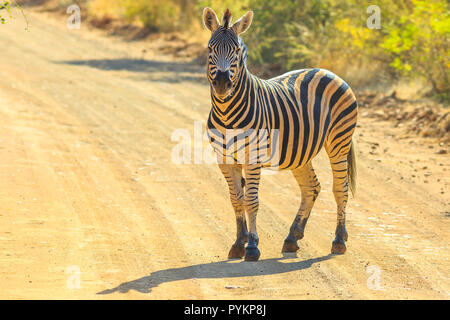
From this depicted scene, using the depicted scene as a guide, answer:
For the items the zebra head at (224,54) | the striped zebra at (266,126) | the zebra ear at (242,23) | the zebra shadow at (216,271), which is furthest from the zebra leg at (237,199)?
the zebra ear at (242,23)

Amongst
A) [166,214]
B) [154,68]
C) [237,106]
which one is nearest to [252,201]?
[237,106]

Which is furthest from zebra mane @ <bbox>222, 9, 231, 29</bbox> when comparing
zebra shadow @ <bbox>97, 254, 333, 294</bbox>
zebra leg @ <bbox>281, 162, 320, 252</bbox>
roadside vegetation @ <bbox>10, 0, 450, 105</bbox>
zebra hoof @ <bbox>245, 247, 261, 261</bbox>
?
roadside vegetation @ <bbox>10, 0, 450, 105</bbox>

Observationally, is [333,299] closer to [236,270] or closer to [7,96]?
[236,270]

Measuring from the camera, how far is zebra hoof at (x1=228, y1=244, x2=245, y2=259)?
265 inches

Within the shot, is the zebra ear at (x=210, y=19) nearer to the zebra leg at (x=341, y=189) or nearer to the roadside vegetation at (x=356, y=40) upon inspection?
the zebra leg at (x=341, y=189)

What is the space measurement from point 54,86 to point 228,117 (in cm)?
1090

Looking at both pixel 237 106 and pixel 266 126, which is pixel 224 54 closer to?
pixel 237 106

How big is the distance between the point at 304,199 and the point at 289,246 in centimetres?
64

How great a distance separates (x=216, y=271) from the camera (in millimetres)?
6297

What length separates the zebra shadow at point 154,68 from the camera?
18.4 meters

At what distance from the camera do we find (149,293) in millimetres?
5605

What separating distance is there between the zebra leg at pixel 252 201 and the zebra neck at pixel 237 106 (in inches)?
17.3

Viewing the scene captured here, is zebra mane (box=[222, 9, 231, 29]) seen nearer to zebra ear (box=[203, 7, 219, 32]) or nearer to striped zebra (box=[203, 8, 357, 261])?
striped zebra (box=[203, 8, 357, 261])

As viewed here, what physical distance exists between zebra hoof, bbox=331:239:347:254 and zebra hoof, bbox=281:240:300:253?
1.20 ft
